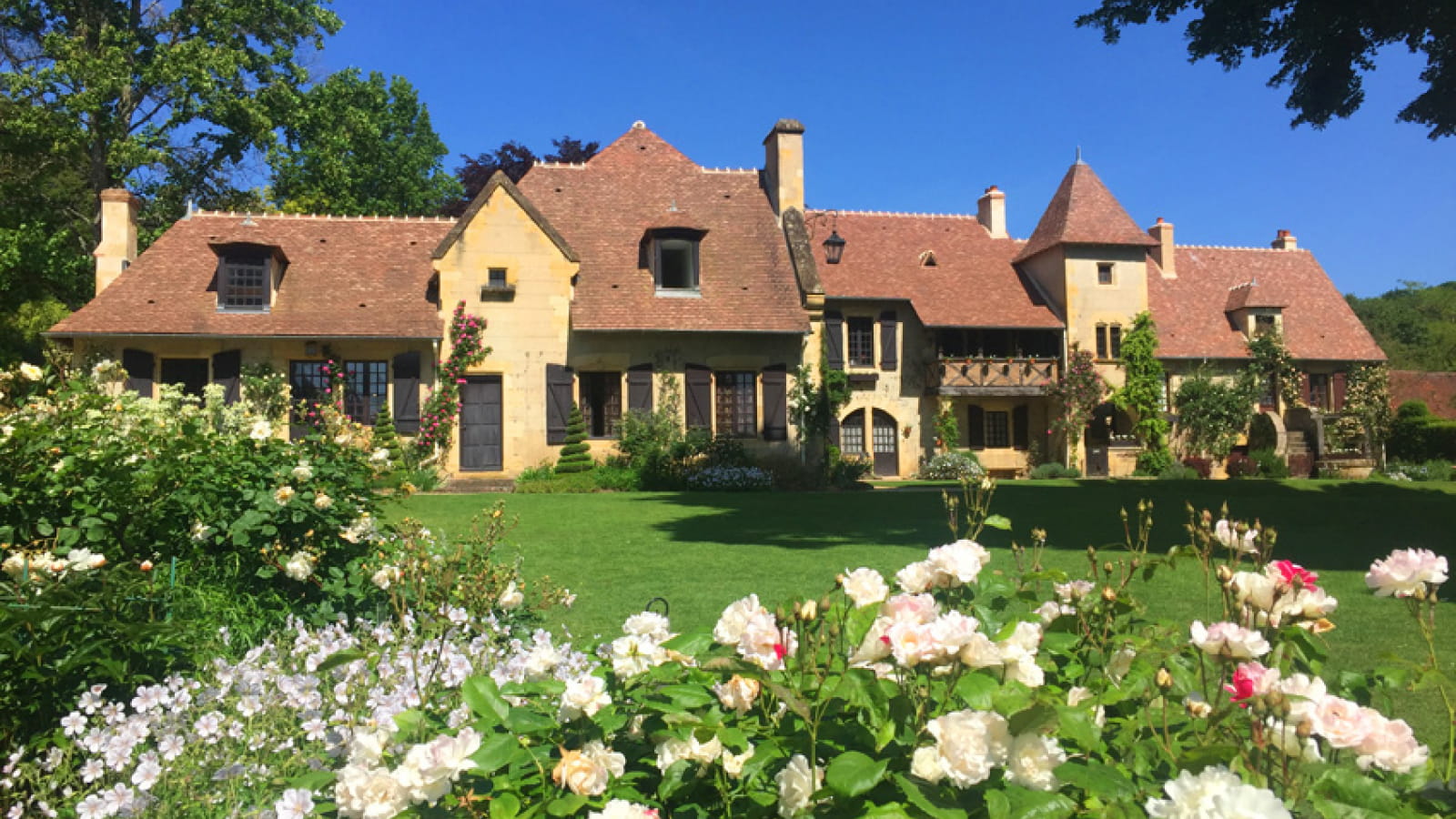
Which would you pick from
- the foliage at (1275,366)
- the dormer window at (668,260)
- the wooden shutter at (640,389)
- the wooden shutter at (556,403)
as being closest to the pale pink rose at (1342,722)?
the wooden shutter at (556,403)

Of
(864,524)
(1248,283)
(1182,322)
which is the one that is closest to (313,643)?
(864,524)

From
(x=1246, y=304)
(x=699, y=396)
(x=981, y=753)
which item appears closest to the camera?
(x=981, y=753)

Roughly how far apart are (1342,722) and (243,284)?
2177 cm

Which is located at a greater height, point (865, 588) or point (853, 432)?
point (853, 432)

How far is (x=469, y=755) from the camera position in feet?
5.63

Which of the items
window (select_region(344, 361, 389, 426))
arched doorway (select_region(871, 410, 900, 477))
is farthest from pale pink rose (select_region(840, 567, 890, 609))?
arched doorway (select_region(871, 410, 900, 477))

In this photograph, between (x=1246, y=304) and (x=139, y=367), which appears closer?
(x=139, y=367)

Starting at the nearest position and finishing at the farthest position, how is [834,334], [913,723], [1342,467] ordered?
[913,723], [834,334], [1342,467]

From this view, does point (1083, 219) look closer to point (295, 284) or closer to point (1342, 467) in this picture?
point (1342, 467)

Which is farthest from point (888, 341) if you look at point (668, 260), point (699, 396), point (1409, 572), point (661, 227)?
point (1409, 572)

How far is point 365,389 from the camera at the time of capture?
20234mm

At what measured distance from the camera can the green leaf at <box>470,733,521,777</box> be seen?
170cm

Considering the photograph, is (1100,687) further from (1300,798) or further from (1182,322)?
(1182,322)

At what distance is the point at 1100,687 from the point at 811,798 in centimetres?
91
